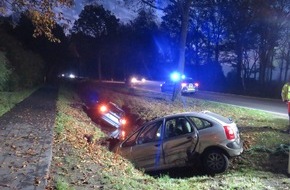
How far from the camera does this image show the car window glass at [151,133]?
9.81 metres

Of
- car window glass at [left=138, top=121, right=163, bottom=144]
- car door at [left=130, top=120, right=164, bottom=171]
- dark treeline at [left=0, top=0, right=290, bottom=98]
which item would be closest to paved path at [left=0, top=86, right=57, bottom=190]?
car door at [left=130, top=120, right=164, bottom=171]

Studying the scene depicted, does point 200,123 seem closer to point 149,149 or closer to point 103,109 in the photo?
point 149,149

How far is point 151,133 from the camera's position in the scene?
9969 mm

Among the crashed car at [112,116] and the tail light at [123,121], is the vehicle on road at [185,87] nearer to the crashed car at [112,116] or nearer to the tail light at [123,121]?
the crashed car at [112,116]

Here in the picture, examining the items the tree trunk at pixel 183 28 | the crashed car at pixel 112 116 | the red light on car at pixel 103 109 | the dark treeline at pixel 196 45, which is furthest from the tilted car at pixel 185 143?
the dark treeline at pixel 196 45

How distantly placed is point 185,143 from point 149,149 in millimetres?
1064

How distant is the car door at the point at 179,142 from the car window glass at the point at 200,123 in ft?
0.52

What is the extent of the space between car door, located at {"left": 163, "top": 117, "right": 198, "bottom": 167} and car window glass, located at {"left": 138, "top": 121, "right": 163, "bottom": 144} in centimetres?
22

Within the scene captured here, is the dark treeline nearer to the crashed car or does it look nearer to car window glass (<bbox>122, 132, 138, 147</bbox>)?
the crashed car

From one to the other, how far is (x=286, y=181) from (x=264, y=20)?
33.4 metres

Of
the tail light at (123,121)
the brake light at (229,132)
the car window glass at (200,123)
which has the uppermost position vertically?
the car window glass at (200,123)

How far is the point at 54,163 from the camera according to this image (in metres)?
7.46

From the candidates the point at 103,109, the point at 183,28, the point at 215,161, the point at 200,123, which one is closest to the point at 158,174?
the point at 215,161

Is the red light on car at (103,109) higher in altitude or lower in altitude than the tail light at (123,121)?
higher
